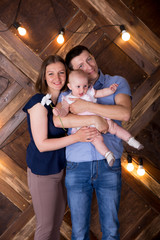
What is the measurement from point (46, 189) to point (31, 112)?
801 mm

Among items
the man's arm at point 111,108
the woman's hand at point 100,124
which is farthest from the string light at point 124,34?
the woman's hand at point 100,124

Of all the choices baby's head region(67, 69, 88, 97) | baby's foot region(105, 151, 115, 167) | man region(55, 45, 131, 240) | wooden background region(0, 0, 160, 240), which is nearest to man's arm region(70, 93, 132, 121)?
man region(55, 45, 131, 240)

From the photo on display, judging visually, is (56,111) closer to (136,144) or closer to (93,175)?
(93,175)

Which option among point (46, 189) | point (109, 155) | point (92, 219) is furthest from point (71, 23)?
point (92, 219)

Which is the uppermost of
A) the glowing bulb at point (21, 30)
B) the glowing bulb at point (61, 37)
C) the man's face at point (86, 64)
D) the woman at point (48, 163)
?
the glowing bulb at point (61, 37)

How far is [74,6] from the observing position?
8.71 ft

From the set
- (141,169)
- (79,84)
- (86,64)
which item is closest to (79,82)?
(79,84)

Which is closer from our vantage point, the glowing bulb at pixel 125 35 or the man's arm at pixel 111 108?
the man's arm at pixel 111 108

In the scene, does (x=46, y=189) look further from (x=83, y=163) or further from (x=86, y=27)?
(x=86, y=27)

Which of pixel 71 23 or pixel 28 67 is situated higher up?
pixel 71 23

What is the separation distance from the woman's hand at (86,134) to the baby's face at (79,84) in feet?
1.18

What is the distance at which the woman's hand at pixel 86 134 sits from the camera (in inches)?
71.2

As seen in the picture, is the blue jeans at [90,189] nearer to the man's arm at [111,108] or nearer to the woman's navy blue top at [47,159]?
the woman's navy blue top at [47,159]

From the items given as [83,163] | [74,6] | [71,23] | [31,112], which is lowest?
[83,163]
